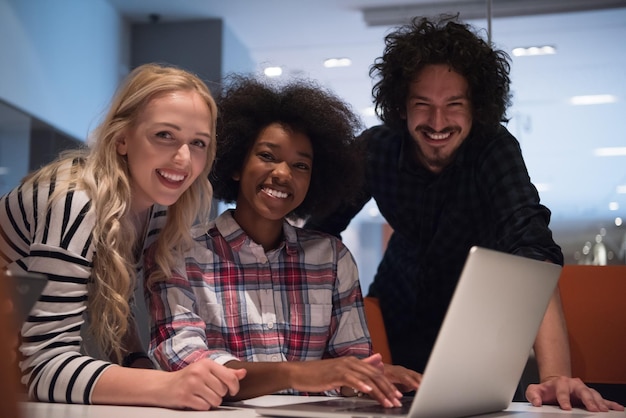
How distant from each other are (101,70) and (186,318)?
3.11m

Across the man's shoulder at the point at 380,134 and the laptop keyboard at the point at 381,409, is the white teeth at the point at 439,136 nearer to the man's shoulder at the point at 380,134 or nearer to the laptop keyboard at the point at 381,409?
the man's shoulder at the point at 380,134

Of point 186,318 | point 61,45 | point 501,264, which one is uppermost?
point 61,45

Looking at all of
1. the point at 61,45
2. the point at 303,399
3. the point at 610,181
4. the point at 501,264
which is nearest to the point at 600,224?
the point at 610,181

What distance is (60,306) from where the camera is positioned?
4.18ft

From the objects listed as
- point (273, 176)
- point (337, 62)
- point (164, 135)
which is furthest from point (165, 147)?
point (337, 62)

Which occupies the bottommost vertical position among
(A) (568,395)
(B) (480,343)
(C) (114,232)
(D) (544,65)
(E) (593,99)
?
(A) (568,395)

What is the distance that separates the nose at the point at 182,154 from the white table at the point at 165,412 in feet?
1.56

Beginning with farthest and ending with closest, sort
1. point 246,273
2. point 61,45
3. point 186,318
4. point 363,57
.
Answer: point 61,45, point 363,57, point 246,273, point 186,318

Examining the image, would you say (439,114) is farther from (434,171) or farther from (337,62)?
(337,62)

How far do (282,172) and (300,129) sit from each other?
0.15 m

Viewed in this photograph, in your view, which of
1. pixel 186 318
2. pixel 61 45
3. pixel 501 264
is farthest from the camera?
pixel 61 45

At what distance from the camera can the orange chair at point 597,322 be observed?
77.9 inches

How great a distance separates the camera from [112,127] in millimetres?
1547

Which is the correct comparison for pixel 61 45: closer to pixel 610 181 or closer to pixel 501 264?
pixel 610 181
